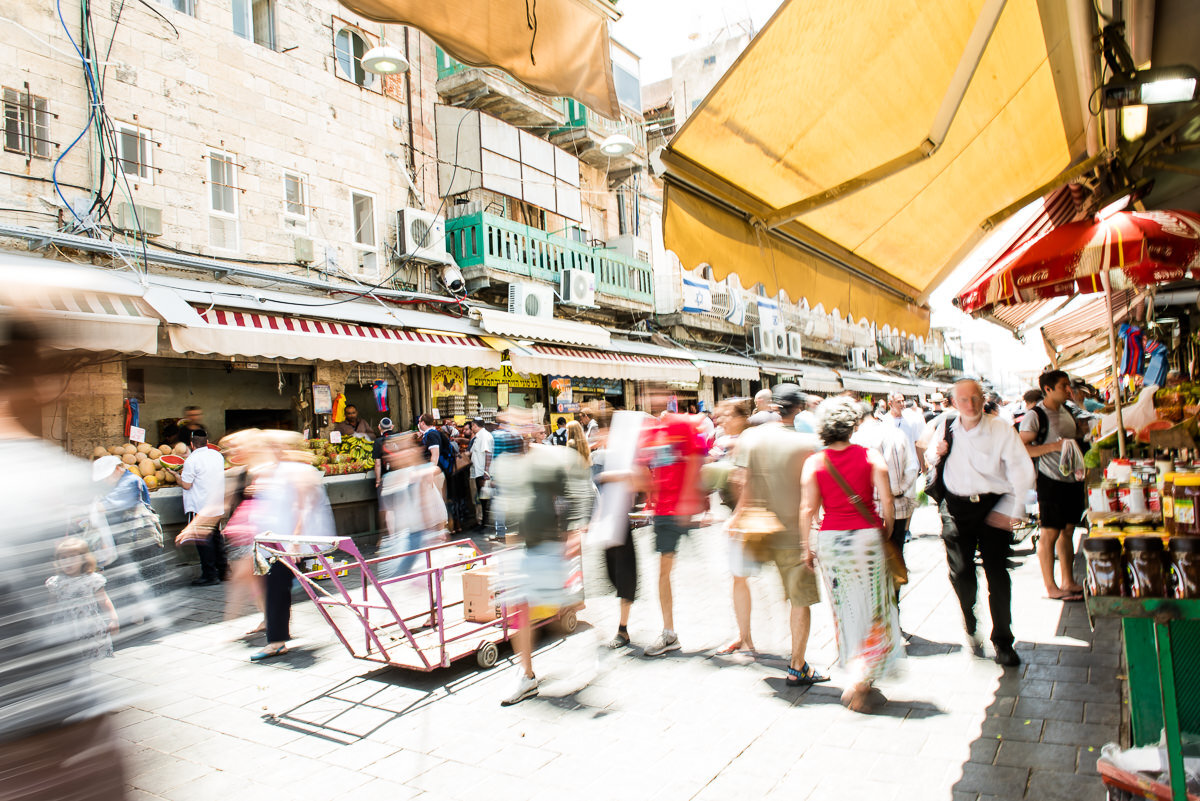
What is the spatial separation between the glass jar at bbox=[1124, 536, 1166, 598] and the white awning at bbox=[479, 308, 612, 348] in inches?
487

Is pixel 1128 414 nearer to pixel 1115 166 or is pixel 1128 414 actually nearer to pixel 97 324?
pixel 1115 166

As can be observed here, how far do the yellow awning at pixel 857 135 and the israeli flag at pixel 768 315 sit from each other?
828 inches

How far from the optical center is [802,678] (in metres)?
4.46

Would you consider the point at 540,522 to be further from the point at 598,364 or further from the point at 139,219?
the point at 598,364

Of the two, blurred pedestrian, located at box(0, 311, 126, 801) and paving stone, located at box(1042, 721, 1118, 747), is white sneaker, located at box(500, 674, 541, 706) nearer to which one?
paving stone, located at box(1042, 721, 1118, 747)

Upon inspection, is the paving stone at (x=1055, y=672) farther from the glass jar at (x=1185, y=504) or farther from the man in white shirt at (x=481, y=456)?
the man in white shirt at (x=481, y=456)

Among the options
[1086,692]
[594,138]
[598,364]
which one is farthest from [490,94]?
[1086,692]

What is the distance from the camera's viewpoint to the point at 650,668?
4.99 meters

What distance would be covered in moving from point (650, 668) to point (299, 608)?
438 cm

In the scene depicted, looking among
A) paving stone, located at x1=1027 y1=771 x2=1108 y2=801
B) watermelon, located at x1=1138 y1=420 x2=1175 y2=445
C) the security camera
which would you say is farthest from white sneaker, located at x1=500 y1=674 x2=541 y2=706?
the security camera

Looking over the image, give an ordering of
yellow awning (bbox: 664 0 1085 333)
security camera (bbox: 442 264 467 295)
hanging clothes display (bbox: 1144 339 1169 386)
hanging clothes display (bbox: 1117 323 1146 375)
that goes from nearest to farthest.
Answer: yellow awning (bbox: 664 0 1085 333)
hanging clothes display (bbox: 1144 339 1169 386)
hanging clothes display (bbox: 1117 323 1146 375)
security camera (bbox: 442 264 467 295)

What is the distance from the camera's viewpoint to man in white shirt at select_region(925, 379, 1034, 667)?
4484mm

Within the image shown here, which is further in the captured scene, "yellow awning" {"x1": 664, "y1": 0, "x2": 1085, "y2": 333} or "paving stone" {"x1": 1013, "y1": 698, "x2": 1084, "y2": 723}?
"paving stone" {"x1": 1013, "y1": 698, "x2": 1084, "y2": 723}

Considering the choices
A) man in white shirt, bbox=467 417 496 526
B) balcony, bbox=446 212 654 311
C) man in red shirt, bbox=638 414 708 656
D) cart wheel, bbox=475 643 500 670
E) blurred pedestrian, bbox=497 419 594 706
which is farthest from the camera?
balcony, bbox=446 212 654 311
